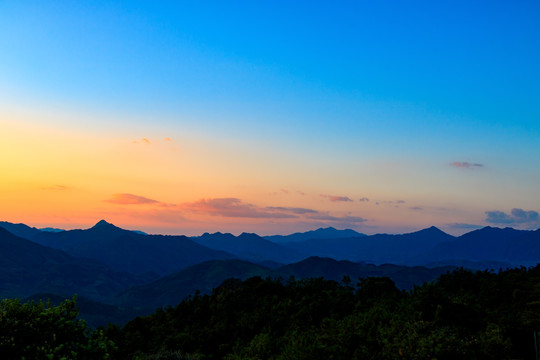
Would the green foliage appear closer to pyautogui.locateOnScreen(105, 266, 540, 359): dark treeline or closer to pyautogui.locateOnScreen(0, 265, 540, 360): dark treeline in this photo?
pyautogui.locateOnScreen(0, 265, 540, 360): dark treeline

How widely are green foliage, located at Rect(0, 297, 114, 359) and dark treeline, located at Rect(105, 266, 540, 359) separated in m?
9.01

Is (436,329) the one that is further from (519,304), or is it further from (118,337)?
(118,337)

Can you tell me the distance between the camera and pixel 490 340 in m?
23.9

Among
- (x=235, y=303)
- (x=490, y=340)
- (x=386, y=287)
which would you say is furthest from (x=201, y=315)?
(x=490, y=340)

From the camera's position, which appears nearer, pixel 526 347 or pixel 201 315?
pixel 526 347

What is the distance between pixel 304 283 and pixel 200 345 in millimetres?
15812

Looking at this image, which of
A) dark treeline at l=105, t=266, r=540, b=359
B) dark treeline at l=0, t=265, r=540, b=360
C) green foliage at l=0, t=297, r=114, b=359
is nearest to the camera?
green foliage at l=0, t=297, r=114, b=359

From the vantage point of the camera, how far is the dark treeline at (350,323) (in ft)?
80.3

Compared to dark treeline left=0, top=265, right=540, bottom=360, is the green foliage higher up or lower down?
higher up

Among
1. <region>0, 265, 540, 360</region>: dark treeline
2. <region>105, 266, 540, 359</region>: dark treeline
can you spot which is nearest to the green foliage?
<region>0, 265, 540, 360</region>: dark treeline

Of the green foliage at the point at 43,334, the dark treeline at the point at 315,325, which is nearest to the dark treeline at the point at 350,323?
the dark treeline at the point at 315,325

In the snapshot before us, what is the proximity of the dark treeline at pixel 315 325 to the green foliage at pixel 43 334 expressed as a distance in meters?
0.04

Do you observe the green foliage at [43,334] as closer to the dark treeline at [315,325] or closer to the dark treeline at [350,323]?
the dark treeline at [315,325]

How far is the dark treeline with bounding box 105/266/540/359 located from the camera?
2448 centimetres
